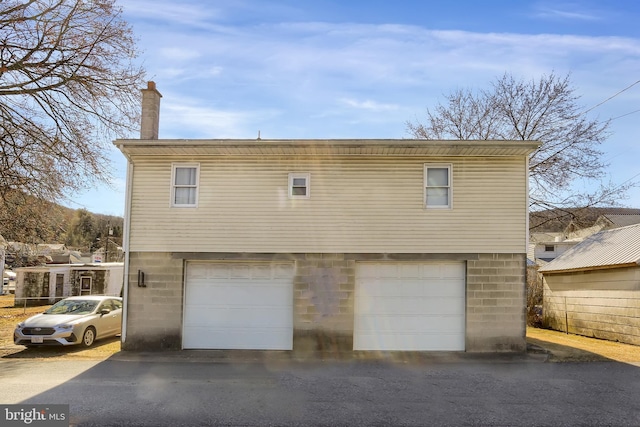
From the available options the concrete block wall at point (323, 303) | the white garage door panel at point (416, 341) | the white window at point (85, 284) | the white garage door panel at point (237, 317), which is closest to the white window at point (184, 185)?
the white garage door panel at point (237, 317)

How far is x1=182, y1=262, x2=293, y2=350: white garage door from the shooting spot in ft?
43.0

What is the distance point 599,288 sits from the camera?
16.7 meters

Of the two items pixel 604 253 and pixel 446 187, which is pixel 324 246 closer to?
pixel 446 187

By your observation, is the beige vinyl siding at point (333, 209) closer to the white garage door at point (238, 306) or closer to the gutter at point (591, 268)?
the white garage door at point (238, 306)

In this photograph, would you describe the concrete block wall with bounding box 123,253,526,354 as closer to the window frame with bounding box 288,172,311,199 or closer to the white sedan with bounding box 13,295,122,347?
the window frame with bounding box 288,172,311,199

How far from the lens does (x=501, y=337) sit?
507 inches

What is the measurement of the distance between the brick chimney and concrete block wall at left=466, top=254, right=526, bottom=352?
9.03 meters

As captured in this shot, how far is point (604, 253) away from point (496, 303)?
6732mm

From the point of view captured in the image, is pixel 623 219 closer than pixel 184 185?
No

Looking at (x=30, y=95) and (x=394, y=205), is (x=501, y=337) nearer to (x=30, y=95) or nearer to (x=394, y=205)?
(x=394, y=205)

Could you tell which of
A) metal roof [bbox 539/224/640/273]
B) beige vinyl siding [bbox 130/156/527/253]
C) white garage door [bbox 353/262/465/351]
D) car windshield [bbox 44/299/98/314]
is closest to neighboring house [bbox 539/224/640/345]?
metal roof [bbox 539/224/640/273]

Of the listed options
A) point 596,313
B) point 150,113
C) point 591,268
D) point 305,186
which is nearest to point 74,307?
point 150,113

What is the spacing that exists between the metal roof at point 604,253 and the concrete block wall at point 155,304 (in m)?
12.7

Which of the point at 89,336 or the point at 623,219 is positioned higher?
the point at 623,219
